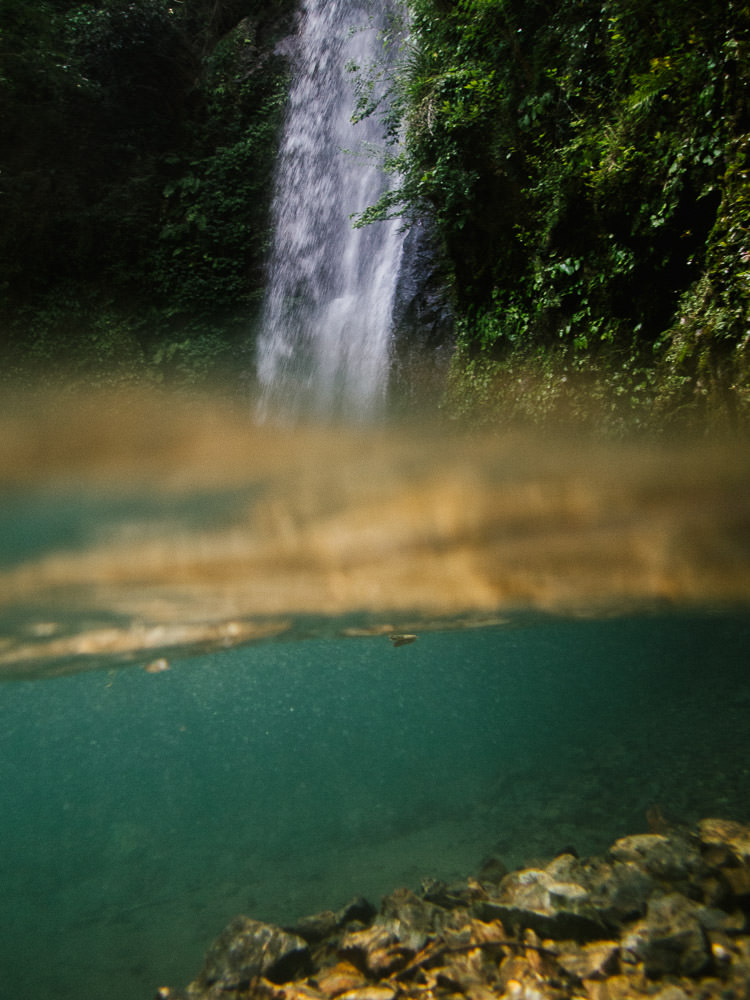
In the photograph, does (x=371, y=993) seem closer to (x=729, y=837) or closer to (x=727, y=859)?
(x=727, y=859)

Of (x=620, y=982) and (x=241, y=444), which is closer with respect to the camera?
(x=620, y=982)

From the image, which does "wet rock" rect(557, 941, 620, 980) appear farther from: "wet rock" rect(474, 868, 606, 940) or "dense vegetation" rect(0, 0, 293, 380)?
"dense vegetation" rect(0, 0, 293, 380)

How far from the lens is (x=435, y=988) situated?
12.6 feet

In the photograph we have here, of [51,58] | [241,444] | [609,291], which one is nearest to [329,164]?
[51,58]

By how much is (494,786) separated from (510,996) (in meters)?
8.24

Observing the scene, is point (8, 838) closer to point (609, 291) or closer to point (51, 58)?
point (51, 58)

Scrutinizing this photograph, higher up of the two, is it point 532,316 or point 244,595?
point 532,316

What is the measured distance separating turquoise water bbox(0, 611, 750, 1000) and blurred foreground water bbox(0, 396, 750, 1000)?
0.32 ft

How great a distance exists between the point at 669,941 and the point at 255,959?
9.10 feet

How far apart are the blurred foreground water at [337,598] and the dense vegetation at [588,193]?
3.15 ft

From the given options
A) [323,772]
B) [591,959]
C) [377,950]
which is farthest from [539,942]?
[323,772]

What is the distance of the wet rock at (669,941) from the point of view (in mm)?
3596

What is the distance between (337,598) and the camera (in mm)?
4078

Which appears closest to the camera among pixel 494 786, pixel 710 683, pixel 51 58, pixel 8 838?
pixel 494 786
